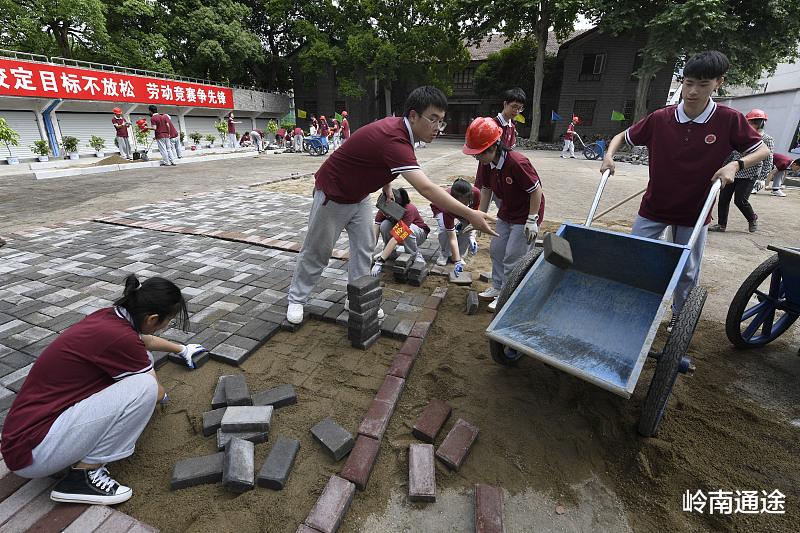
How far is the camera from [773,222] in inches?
280

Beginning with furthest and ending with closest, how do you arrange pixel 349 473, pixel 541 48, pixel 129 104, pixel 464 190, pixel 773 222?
1. pixel 541 48
2. pixel 129 104
3. pixel 773 222
4. pixel 464 190
5. pixel 349 473

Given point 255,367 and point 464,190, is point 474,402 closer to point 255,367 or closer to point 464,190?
point 255,367

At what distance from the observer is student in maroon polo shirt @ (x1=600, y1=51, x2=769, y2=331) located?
2484 millimetres

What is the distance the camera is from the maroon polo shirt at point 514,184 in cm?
307

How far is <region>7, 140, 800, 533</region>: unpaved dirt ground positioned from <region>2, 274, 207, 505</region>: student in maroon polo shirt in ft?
0.63

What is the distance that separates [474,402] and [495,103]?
31.7m

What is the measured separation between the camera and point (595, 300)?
2760 mm

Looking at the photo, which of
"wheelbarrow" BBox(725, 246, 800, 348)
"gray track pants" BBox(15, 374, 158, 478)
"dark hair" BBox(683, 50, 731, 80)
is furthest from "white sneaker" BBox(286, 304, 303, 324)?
"wheelbarrow" BBox(725, 246, 800, 348)

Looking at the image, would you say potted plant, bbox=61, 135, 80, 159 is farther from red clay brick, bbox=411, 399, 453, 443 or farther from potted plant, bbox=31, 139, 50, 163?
red clay brick, bbox=411, 399, 453, 443

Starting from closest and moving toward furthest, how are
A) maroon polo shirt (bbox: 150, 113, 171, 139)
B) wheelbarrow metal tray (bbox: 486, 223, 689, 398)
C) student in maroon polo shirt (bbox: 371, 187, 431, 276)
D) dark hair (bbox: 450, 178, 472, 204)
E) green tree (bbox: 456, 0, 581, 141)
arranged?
wheelbarrow metal tray (bbox: 486, 223, 689, 398) → dark hair (bbox: 450, 178, 472, 204) → student in maroon polo shirt (bbox: 371, 187, 431, 276) → maroon polo shirt (bbox: 150, 113, 171, 139) → green tree (bbox: 456, 0, 581, 141)

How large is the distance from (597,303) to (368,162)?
1849 mm

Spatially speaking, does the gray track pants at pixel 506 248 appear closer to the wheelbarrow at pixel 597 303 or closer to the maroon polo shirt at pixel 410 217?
the wheelbarrow at pixel 597 303

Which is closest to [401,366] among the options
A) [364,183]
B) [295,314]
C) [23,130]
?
[295,314]

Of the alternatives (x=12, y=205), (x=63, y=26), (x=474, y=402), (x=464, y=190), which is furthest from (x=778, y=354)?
(x=63, y=26)
